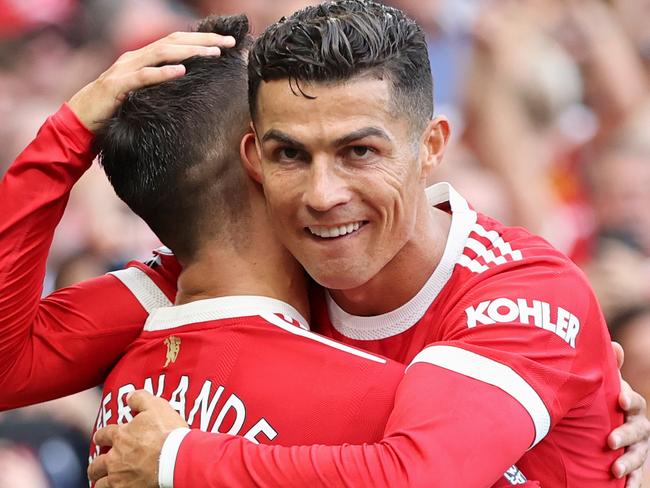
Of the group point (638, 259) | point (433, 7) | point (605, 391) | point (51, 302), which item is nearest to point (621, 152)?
point (638, 259)

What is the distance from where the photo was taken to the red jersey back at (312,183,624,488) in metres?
2.26

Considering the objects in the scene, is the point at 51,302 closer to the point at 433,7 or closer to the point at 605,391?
the point at 605,391

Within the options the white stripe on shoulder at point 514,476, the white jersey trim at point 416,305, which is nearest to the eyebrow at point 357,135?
the white jersey trim at point 416,305

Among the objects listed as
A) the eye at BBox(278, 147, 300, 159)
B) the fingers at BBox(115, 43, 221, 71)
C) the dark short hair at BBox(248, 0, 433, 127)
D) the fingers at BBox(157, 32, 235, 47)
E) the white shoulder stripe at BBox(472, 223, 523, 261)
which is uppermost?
the dark short hair at BBox(248, 0, 433, 127)

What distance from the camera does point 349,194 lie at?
2.38 metres

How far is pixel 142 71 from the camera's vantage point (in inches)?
101

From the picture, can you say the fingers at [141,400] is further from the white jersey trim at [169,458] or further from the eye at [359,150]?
the eye at [359,150]

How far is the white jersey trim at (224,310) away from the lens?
2.47m

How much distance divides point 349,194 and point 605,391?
2.42ft

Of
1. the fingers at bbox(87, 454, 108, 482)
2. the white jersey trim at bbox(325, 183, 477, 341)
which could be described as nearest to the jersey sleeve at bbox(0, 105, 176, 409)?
the fingers at bbox(87, 454, 108, 482)

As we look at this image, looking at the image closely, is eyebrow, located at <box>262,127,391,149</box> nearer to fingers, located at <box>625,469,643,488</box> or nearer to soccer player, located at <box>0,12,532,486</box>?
soccer player, located at <box>0,12,532,486</box>

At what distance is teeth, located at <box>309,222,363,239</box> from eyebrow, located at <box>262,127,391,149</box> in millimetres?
180

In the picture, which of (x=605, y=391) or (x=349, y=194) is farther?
(x=605, y=391)

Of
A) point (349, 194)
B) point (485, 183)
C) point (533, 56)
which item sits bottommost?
point (485, 183)
